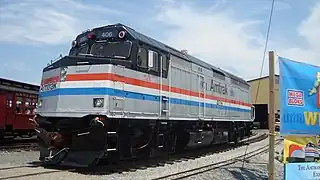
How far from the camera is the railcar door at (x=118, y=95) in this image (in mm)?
9125

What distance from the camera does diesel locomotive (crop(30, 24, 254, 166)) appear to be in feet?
29.9

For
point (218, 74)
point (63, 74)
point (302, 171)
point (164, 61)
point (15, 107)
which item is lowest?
point (302, 171)

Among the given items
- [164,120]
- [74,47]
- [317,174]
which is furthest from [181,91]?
[317,174]

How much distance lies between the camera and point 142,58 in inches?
408

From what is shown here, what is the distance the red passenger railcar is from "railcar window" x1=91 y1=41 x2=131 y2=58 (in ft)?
26.1

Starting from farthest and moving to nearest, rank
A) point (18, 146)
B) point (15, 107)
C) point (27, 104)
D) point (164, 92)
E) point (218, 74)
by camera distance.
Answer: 1. point (27, 104)
2. point (15, 107)
3. point (218, 74)
4. point (18, 146)
5. point (164, 92)

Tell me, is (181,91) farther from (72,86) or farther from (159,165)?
(72,86)

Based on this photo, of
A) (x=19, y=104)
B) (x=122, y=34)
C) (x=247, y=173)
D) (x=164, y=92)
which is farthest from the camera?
(x=19, y=104)

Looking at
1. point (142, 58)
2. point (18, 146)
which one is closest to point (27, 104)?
point (18, 146)

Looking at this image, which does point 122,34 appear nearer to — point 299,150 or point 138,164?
point 138,164

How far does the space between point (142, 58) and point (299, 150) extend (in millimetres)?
5208

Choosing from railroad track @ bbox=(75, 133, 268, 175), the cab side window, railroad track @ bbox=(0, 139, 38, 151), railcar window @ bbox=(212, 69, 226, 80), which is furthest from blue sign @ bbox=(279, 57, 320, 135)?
railroad track @ bbox=(0, 139, 38, 151)

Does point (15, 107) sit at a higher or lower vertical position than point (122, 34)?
lower

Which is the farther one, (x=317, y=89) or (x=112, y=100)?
(x=112, y=100)
